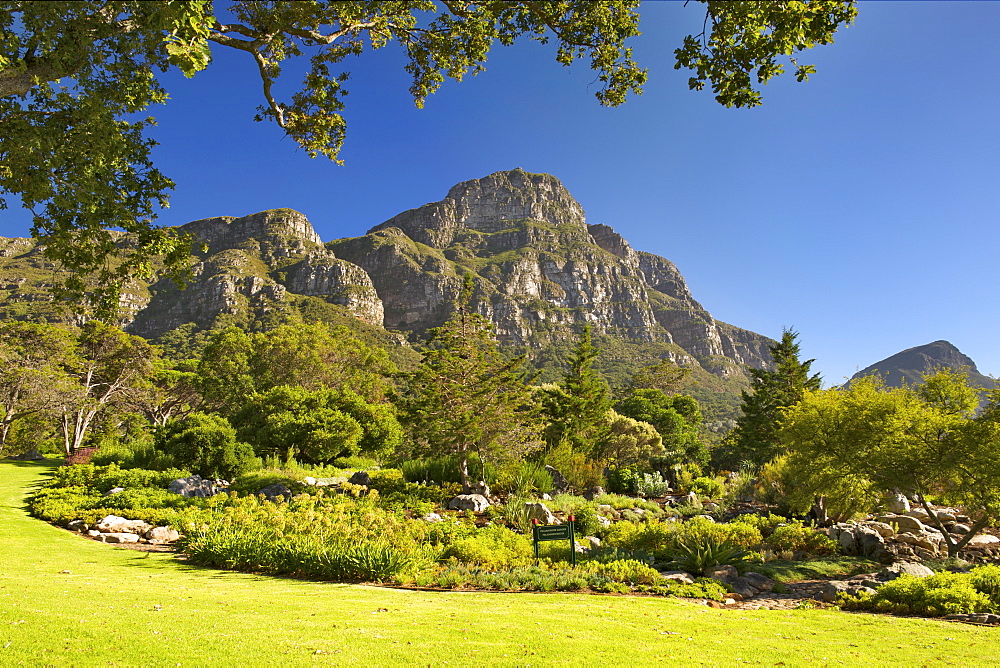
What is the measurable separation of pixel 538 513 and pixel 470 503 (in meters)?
2.06

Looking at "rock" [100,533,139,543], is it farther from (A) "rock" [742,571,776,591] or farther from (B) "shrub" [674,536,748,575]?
(A) "rock" [742,571,776,591]

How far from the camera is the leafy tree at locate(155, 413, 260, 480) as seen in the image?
16812 millimetres

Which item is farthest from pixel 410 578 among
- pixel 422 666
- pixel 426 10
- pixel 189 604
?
pixel 426 10

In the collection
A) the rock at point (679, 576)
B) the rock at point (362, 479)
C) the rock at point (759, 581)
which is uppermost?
the rock at point (362, 479)

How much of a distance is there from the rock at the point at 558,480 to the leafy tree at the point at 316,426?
7.60 meters

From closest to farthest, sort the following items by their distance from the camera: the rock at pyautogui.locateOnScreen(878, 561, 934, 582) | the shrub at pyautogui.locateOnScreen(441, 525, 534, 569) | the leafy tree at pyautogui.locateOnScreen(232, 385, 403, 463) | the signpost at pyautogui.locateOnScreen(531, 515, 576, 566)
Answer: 1. the shrub at pyautogui.locateOnScreen(441, 525, 534, 569)
2. the signpost at pyautogui.locateOnScreen(531, 515, 576, 566)
3. the rock at pyautogui.locateOnScreen(878, 561, 934, 582)
4. the leafy tree at pyautogui.locateOnScreen(232, 385, 403, 463)

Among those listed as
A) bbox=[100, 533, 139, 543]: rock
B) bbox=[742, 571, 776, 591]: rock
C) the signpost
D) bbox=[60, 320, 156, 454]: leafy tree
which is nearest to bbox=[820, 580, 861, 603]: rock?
bbox=[742, 571, 776, 591]: rock

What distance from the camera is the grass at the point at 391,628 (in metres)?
3.63

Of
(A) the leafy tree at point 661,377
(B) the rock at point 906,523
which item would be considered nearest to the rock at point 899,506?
(B) the rock at point 906,523

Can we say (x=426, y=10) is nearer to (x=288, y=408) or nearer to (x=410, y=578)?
(x=410, y=578)

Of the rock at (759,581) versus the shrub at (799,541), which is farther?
the shrub at (799,541)

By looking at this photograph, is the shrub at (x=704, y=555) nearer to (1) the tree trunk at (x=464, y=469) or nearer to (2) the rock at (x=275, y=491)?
(1) the tree trunk at (x=464, y=469)

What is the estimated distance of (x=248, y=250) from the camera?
5399 inches

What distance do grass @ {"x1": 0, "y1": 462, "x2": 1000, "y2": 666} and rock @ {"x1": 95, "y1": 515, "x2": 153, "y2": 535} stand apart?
128 inches
